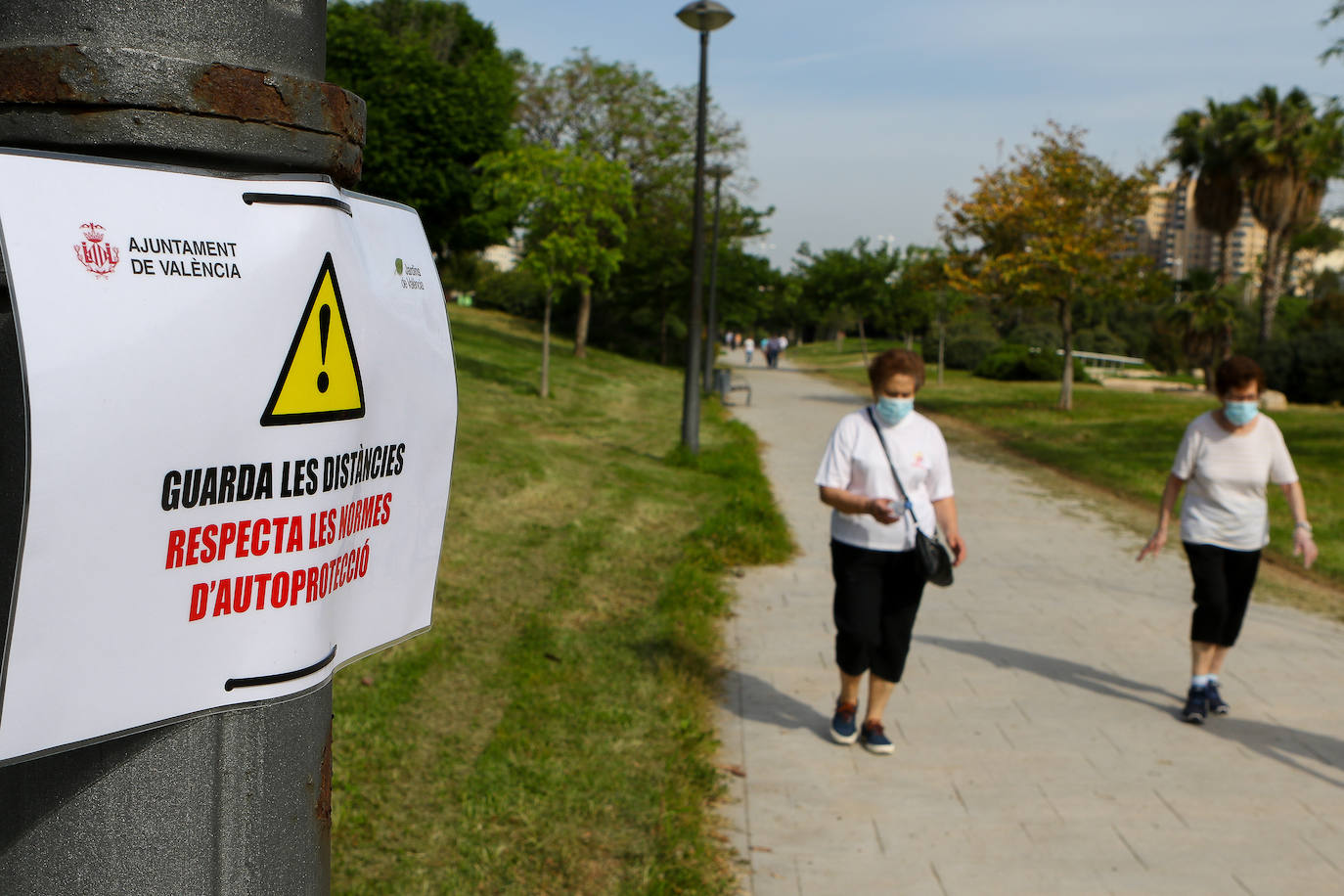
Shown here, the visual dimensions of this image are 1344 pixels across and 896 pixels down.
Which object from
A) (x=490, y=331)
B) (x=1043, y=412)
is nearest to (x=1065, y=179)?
(x=1043, y=412)

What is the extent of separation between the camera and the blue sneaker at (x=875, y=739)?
18.6ft

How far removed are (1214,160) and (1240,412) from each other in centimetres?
3903

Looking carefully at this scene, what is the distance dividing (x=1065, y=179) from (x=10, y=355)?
86.6ft

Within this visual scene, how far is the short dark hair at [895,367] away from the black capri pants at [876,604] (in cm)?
77

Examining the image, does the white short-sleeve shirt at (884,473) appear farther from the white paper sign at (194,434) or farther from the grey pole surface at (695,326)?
the grey pole surface at (695,326)

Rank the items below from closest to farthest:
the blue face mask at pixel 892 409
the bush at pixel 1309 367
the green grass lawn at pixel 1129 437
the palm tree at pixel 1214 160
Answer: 1. the blue face mask at pixel 892 409
2. the green grass lawn at pixel 1129 437
3. the bush at pixel 1309 367
4. the palm tree at pixel 1214 160

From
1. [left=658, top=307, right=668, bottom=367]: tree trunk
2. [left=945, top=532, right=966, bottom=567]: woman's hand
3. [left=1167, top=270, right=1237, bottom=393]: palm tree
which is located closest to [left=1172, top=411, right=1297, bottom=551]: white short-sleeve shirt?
[left=945, top=532, right=966, bottom=567]: woman's hand

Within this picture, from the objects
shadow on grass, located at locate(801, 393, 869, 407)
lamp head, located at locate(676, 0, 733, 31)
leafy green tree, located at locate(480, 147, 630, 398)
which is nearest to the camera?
lamp head, located at locate(676, 0, 733, 31)

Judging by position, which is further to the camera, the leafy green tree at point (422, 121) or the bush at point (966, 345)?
the bush at point (966, 345)

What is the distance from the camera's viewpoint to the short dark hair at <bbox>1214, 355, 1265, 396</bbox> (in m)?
6.21

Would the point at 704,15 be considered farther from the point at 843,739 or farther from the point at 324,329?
the point at 324,329

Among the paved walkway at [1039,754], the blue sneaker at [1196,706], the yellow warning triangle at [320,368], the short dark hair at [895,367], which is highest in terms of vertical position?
the yellow warning triangle at [320,368]

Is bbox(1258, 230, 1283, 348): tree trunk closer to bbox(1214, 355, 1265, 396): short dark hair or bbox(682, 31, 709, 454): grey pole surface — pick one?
bbox(682, 31, 709, 454): grey pole surface

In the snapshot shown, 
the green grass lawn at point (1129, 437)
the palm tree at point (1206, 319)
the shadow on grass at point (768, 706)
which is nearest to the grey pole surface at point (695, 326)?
the green grass lawn at point (1129, 437)
